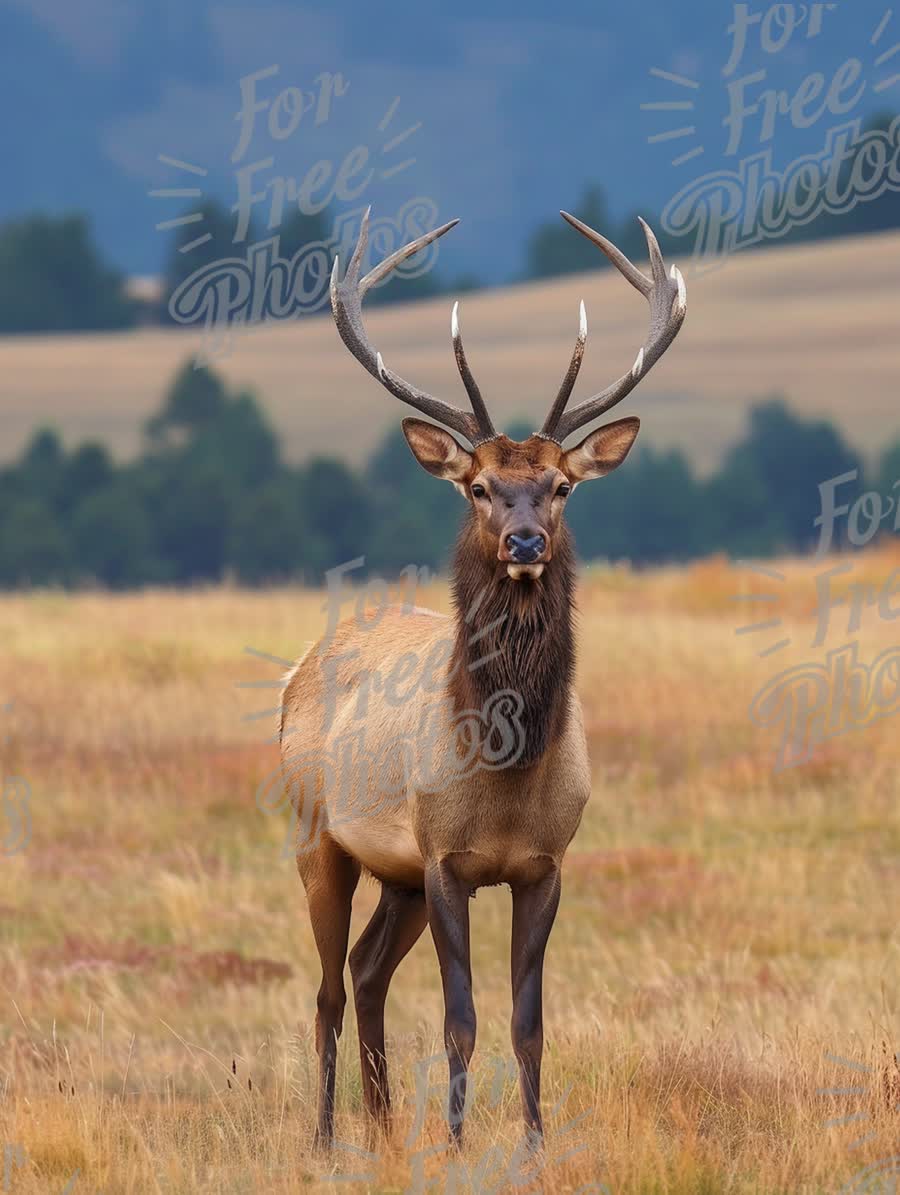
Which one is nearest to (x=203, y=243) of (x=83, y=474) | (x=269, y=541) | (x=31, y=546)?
(x=83, y=474)

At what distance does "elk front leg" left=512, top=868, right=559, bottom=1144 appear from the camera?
684cm

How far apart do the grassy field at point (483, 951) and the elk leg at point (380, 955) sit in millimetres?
213

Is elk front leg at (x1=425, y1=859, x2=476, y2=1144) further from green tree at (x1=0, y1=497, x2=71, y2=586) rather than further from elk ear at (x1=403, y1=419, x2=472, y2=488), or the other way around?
green tree at (x1=0, y1=497, x2=71, y2=586)

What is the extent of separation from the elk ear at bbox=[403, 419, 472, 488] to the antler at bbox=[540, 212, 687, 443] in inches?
12.3

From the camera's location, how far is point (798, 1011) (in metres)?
9.77

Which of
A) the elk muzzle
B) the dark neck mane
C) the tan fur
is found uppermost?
the elk muzzle

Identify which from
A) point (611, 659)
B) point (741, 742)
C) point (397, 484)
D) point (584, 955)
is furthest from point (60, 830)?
point (397, 484)

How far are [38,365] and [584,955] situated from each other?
83502 millimetres

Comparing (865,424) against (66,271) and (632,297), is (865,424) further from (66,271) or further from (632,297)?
(66,271)

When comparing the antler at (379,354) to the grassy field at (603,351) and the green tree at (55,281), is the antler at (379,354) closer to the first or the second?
the grassy field at (603,351)

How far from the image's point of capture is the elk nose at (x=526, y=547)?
21.5 feet

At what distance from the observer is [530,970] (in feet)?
22.5

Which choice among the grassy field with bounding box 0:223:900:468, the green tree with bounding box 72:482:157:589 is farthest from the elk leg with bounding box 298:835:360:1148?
the grassy field with bounding box 0:223:900:468

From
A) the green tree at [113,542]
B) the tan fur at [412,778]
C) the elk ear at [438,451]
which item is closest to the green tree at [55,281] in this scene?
the green tree at [113,542]
